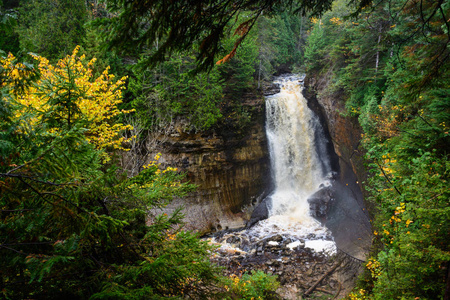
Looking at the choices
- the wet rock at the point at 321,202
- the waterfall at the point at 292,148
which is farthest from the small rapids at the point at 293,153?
the wet rock at the point at 321,202

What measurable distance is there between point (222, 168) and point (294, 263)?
772 centimetres

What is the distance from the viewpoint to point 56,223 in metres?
2.57

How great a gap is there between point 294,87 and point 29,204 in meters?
21.6

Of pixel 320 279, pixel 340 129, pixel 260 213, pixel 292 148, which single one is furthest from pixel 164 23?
pixel 292 148

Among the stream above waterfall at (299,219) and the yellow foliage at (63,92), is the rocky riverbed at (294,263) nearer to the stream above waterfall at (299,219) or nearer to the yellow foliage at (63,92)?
the stream above waterfall at (299,219)

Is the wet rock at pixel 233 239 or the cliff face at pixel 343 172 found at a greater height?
the cliff face at pixel 343 172

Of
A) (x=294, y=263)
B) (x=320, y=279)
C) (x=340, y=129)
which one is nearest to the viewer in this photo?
(x=320, y=279)

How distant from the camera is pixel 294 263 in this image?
11.7 meters

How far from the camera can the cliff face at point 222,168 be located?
51.0 ft

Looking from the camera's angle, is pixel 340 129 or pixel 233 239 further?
pixel 340 129

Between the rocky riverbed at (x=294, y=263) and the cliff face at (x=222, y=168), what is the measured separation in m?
1.89

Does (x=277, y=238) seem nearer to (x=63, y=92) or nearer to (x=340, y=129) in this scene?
(x=340, y=129)

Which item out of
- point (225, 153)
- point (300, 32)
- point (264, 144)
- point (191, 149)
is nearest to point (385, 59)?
point (264, 144)

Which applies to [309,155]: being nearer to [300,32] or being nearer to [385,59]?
[385,59]
